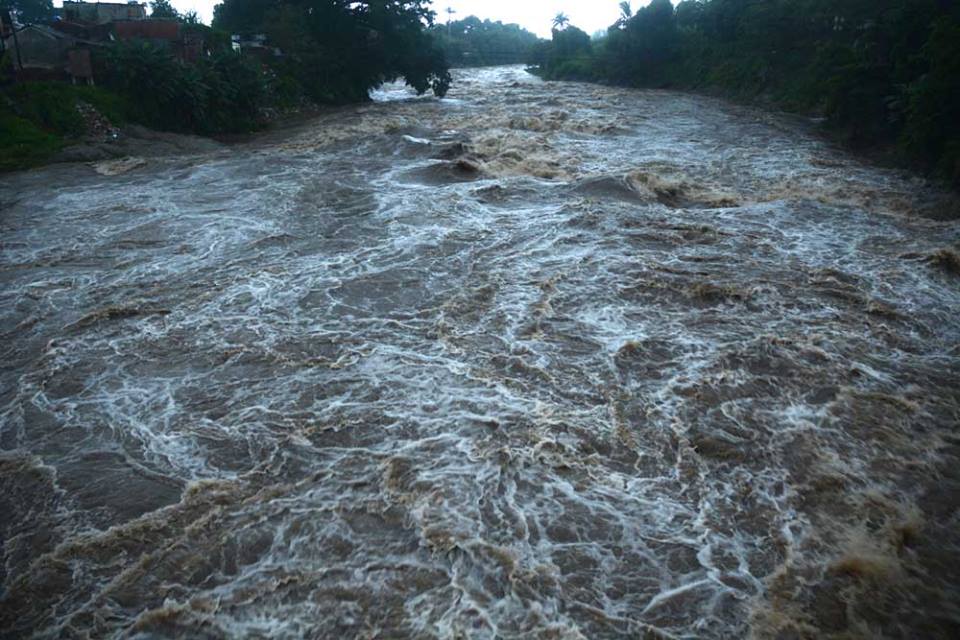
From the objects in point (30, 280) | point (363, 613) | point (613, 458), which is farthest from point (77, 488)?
point (30, 280)

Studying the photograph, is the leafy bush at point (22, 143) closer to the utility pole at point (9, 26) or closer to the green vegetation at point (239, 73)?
the green vegetation at point (239, 73)

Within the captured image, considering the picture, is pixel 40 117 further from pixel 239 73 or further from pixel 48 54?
pixel 239 73

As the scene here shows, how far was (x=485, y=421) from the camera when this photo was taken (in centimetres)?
554

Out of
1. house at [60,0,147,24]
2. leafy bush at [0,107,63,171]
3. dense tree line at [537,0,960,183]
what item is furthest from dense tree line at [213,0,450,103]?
dense tree line at [537,0,960,183]

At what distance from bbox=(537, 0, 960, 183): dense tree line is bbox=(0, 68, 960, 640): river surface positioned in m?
2.56

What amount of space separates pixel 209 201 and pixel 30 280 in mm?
4232

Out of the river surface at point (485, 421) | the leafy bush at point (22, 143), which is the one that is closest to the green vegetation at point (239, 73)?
the leafy bush at point (22, 143)

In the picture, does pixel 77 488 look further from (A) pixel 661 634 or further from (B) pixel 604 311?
(B) pixel 604 311

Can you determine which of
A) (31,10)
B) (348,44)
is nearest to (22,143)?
(348,44)

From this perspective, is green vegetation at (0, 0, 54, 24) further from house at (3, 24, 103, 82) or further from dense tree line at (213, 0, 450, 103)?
house at (3, 24, 103, 82)

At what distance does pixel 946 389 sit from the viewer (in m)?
5.94

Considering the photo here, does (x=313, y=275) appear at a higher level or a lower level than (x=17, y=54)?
lower

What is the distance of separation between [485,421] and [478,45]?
64.4 m

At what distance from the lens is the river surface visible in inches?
157
